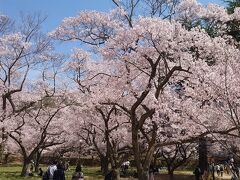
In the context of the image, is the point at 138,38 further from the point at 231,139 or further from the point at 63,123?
the point at 63,123

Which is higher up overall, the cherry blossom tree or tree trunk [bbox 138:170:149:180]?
the cherry blossom tree

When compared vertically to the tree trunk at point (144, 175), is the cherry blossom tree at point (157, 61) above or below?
above

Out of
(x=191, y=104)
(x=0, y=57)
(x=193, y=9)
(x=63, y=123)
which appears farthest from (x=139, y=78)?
(x=63, y=123)

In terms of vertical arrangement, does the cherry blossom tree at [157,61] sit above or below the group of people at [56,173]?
above

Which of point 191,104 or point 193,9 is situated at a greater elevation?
point 193,9

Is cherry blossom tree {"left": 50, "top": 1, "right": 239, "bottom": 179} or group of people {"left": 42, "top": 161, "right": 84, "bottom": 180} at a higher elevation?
cherry blossom tree {"left": 50, "top": 1, "right": 239, "bottom": 179}

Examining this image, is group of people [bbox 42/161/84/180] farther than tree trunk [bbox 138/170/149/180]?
Yes

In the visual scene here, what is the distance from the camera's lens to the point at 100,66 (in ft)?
67.8

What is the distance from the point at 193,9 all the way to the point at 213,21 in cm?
220

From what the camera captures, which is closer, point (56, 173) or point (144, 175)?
point (144, 175)

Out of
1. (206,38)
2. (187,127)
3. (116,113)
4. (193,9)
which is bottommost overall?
(187,127)

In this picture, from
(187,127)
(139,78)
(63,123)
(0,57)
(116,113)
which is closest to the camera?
(187,127)

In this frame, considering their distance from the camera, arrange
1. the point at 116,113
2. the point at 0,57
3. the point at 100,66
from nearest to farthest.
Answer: the point at 100,66 < the point at 116,113 < the point at 0,57

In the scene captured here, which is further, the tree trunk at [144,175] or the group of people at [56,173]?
the group of people at [56,173]
